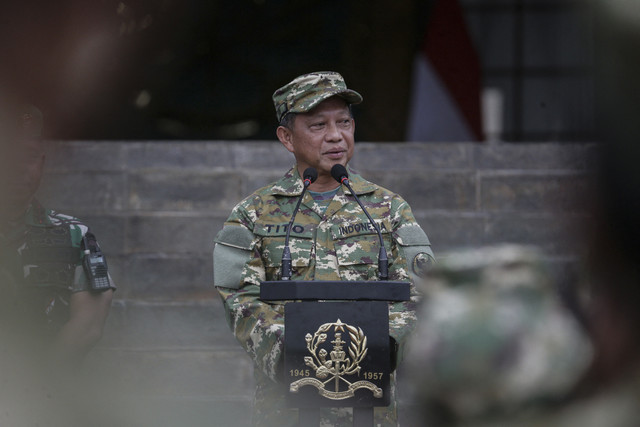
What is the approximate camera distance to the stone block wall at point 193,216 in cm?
410

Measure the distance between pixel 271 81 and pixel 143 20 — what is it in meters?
1.07

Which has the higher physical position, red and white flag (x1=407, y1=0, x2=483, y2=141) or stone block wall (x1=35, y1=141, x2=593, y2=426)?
red and white flag (x1=407, y1=0, x2=483, y2=141)

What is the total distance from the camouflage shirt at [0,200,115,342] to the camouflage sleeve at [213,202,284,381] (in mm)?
1200

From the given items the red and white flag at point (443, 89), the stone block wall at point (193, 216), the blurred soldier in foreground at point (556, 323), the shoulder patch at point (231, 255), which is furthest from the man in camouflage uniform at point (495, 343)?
the red and white flag at point (443, 89)

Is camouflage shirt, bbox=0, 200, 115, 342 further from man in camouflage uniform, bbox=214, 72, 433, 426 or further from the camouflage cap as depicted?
the camouflage cap

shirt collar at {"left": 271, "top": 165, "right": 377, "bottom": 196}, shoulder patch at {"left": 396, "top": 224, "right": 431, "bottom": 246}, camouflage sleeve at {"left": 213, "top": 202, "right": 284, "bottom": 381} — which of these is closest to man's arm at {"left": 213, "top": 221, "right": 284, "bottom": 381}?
camouflage sleeve at {"left": 213, "top": 202, "right": 284, "bottom": 381}

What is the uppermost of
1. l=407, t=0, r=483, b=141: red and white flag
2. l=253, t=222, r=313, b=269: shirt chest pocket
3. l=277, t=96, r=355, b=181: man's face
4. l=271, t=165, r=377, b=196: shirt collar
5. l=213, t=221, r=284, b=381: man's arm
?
l=407, t=0, r=483, b=141: red and white flag

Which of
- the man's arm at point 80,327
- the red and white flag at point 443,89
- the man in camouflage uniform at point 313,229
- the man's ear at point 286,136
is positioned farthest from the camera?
the red and white flag at point 443,89

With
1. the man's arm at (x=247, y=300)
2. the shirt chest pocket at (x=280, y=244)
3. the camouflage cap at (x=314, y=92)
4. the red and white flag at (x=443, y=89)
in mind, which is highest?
the red and white flag at (x=443, y=89)

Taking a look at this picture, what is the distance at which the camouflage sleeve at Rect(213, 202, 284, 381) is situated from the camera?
1946 millimetres

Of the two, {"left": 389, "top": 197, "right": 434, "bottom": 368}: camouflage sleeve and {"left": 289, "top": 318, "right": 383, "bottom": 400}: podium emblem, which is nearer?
{"left": 289, "top": 318, "right": 383, "bottom": 400}: podium emblem

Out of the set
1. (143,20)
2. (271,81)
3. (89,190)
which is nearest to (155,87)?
(143,20)

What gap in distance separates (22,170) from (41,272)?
549 mm

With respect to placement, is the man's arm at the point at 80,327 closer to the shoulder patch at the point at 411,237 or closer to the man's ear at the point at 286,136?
the man's ear at the point at 286,136
